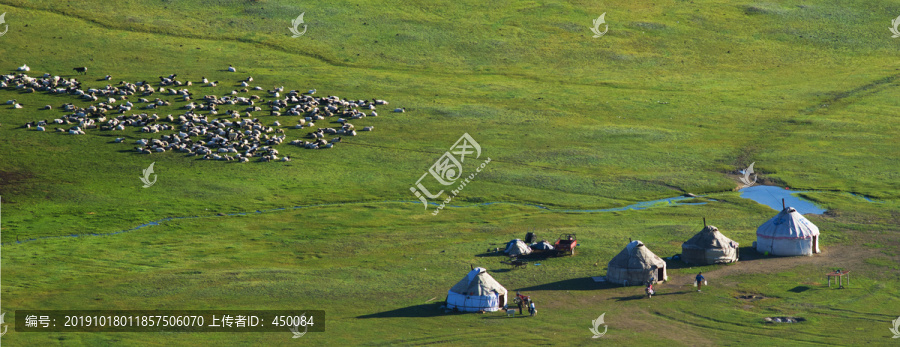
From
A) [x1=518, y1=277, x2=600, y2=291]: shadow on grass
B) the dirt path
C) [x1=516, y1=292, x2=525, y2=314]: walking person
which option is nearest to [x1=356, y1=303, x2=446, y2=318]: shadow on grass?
[x1=516, y1=292, x2=525, y2=314]: walking person

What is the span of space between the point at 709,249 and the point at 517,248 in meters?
13.9

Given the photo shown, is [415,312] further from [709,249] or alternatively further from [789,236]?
[789,236]

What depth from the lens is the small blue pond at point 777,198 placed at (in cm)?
9144

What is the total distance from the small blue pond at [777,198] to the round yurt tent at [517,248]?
28489 mm

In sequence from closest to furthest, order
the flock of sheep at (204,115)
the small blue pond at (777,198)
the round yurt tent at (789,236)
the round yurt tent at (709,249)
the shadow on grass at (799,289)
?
the shadow on grass at (799,289) → the round yurt tent at (709,249) → the round yurt tent at (789,236) → the small blue pond at (777,198) → the flock of sheep at (204,115)

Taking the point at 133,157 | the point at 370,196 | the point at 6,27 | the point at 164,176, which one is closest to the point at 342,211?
the point at 370,196

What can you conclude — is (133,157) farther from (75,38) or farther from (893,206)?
(893,206)

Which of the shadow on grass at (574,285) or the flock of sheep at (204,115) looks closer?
the shadow on grass at (574,285)

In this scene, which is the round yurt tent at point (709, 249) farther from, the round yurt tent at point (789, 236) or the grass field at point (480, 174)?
the round yurt tent at point (789, 236)

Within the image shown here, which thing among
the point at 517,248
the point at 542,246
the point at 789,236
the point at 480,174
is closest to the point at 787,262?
the point at 789,236

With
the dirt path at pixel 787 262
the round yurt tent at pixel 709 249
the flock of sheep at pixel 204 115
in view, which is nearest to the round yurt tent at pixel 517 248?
the dirt path at pixel 787 262

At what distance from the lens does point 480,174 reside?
101 metres

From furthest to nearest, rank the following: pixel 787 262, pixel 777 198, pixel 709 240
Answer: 1. pixel 777 198
2. pixel 787 262
3. pixel 709 240

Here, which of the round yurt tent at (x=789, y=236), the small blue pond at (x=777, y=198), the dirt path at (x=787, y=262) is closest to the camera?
the dirt path at (x=787, y=262)
